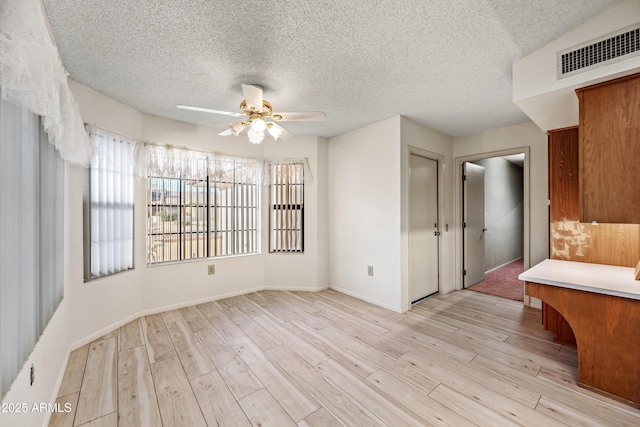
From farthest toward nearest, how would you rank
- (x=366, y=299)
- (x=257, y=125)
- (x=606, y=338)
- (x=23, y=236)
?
(x=366, y=299)
(x=257, y=125)
(x=606, y=338)
(x=23, y=236)

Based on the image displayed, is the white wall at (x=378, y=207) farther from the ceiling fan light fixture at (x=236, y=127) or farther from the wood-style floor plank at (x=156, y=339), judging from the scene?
the wood-style floor plank at (x=156, y=339)

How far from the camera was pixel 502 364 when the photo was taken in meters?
2.08

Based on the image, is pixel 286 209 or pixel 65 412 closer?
pixel 65 412

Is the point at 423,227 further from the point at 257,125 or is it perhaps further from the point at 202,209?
the point at 202,209

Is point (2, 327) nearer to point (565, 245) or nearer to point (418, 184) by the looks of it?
point (418, 184)

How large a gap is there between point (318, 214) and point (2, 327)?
3.30m

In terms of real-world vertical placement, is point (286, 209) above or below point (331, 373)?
above

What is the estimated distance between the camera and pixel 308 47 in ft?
6.00

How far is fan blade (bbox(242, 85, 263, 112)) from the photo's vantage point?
1.97m

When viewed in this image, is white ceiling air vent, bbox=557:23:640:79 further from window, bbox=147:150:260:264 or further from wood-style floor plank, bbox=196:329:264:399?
window, bbox=147:150:260:264

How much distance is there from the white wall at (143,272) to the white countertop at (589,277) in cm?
274

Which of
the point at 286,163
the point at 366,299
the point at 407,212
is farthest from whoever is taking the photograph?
the point at 286,163

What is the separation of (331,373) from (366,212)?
213cm

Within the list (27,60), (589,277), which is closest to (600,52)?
(589,277)
